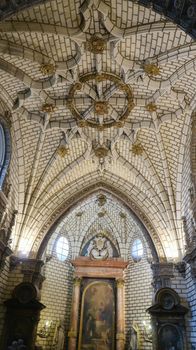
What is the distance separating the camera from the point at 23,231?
16.1m

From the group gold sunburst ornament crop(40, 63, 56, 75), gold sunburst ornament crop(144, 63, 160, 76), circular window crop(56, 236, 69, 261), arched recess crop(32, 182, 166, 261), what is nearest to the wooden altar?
circular window crop(56, 236, 69, 261)

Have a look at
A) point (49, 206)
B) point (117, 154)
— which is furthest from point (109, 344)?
point (117, 154)

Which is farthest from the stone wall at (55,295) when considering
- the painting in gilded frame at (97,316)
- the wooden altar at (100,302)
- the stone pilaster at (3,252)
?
the stone pilaster at (3,252)

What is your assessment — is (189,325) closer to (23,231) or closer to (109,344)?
(109,344)

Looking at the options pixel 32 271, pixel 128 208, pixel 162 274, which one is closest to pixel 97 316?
pixel 32 271

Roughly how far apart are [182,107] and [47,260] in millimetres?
12719

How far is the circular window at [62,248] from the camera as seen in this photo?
70.3ft

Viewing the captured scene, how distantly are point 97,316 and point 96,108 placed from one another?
1296 cm

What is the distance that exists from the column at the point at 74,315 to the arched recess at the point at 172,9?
17.0 m

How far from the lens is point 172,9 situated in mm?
5461

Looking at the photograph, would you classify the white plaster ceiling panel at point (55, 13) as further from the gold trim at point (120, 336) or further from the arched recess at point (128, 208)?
the gold trim at point (120, 336)

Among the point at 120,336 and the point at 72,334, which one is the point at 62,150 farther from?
the point at 120,336

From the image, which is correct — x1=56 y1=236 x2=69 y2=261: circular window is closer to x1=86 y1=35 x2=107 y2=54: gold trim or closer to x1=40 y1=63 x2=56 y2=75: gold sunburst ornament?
x1=40 y1=63 x2=56 y2=75: gold sunburst ornament

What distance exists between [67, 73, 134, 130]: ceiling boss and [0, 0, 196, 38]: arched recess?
630 centimetres
